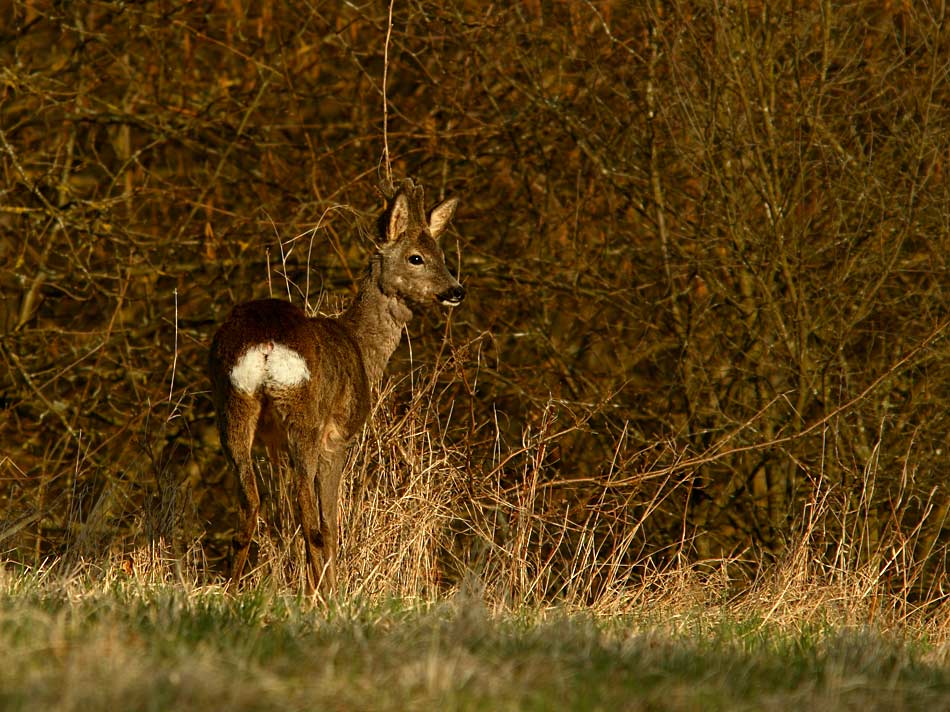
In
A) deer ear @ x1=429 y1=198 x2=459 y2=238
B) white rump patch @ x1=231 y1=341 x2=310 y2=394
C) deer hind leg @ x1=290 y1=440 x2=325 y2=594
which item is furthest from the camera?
deer ear @ x1=429 y1=198 x2=459 y2=238

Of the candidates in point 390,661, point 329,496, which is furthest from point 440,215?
point 390,661

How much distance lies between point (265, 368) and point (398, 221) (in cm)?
163

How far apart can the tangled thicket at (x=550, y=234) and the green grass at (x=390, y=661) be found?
3291 mm

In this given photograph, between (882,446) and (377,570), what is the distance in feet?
12.8

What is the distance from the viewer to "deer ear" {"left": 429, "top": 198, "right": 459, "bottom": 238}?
299 inches

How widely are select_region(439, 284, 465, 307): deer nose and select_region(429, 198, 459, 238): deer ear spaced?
54 centimetres

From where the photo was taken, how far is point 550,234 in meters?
10.4

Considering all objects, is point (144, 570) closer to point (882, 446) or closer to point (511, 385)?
point (511, 385)

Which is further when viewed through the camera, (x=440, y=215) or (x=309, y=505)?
(x=440, y=215)

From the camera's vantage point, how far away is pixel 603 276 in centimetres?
1011

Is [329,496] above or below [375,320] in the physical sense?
below

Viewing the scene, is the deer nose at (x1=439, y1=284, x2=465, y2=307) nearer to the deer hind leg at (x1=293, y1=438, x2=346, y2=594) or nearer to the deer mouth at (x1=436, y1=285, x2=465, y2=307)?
the deer mouth at (x1=436, y1=285, x2=465, y2=307)

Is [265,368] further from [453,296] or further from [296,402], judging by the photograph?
[453,296]

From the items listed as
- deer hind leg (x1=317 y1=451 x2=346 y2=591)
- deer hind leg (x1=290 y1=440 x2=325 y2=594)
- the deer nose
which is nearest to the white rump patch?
deer hind leg (x1=290 y1=440 x2=325 y2=594)
